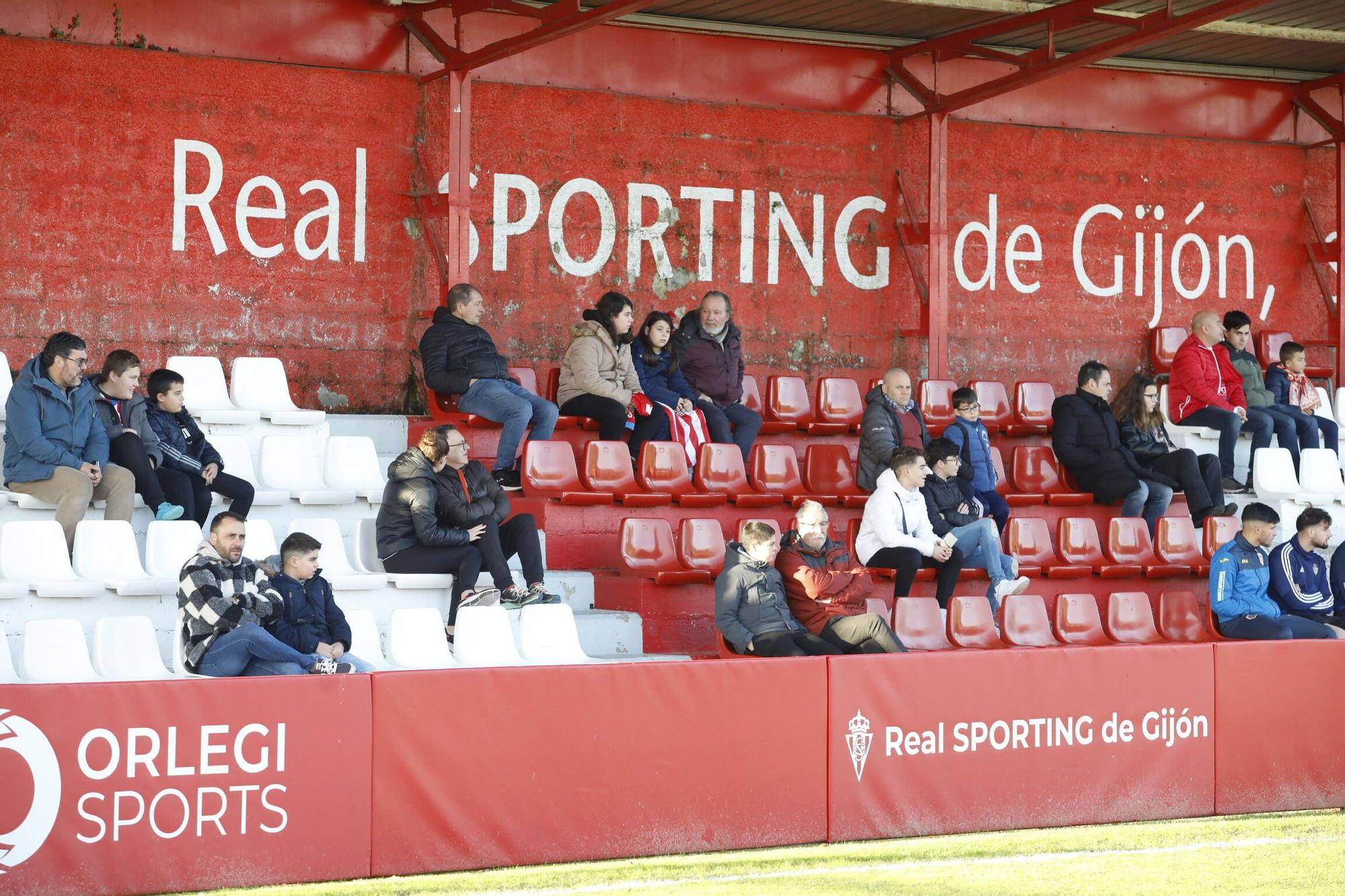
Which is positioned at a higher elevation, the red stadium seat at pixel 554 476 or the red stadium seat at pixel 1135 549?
the red stadium seat at pixel 554 476

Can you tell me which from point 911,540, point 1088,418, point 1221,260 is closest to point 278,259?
point 911,540

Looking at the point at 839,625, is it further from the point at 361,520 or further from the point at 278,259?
the point at 278,259

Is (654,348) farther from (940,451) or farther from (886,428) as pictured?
(940,451)

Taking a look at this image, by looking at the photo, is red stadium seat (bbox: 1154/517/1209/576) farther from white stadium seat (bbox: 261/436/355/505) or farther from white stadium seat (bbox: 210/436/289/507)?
white stadium seat (bbox: 210/436/289/507)

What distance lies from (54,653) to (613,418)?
13.9ft

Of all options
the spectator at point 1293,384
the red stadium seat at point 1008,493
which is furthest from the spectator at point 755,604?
the spectator at point 1293,384

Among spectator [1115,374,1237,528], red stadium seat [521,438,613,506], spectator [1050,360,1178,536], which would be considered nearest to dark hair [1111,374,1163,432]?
spectator [1115,374,1237,528]

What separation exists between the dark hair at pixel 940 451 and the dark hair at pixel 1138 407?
1.99 metres

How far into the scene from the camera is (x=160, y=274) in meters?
11.0

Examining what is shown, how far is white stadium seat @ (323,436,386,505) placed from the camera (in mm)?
9766

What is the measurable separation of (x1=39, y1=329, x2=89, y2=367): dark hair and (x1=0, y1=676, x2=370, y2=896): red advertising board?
3106mm

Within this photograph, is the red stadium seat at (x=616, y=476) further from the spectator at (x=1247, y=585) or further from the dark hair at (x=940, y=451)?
the spectator at (x=1247, y=585)

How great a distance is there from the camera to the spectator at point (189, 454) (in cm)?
897

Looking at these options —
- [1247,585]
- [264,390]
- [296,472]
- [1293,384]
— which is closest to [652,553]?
[296,472]
